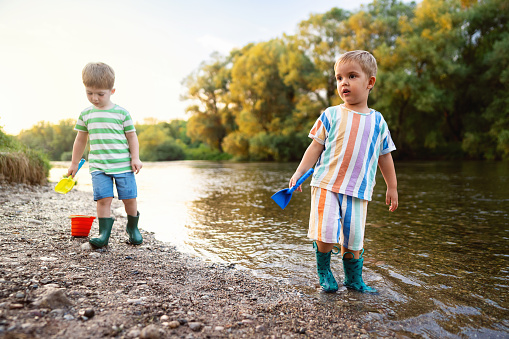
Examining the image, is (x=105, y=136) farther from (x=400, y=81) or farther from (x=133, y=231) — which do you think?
(x=400, y=81)

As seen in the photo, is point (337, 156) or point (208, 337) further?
point (337, 156)

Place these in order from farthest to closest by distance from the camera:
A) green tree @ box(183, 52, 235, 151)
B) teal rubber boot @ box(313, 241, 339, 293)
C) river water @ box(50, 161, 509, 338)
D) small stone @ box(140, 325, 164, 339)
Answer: green tree @ box(183, 52, 235, 151) → teal rubber boot @ box(313, 241, 339, 293) → river water @ box(50, 161, 509, 338) → small stone @ box(140, 325, 164, 339)

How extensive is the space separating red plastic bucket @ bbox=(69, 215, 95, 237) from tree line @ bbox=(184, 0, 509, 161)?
2080cm

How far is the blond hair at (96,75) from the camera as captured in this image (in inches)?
118

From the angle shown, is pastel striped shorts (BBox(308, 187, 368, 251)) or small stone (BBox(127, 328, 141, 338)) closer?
small stone (BBox(127, 328, 141, 338))

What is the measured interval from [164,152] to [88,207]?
112ft

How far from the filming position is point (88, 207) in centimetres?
543

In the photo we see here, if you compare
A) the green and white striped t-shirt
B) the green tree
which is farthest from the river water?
the green tree

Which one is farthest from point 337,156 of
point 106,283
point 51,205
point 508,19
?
point 508,19

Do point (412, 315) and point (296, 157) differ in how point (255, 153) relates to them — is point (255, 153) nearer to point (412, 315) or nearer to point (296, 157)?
point (296, 157)

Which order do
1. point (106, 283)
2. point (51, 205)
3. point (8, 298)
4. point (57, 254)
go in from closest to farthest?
point (8, 298) → point (106, 283) → point (57, 254) → point (51, 205)

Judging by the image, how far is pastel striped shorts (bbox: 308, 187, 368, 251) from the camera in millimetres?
2256

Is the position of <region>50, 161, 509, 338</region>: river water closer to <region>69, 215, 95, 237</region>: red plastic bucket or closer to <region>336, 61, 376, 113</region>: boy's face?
<region>69, 215, 95, 237</region>: red plastic bucket

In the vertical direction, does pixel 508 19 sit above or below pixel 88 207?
above
